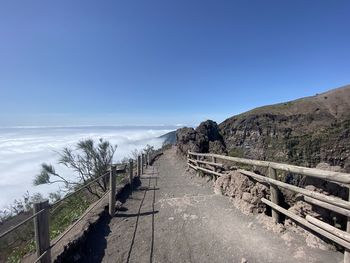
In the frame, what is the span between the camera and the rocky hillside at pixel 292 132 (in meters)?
Result: 36.5

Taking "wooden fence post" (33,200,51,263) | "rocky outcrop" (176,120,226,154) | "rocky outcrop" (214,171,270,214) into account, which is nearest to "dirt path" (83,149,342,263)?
"rocky outcrop" (214,171,270,214)

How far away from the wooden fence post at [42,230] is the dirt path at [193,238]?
1321 millimetres

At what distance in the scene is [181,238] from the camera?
18.5 ft

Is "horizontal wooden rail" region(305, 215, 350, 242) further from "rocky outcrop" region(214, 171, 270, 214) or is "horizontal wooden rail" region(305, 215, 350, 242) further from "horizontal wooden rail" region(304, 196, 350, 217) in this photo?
"rocky outcrop" region(214, 171, 270, 214)

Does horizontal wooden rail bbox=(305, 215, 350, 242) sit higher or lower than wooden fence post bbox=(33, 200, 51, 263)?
lower

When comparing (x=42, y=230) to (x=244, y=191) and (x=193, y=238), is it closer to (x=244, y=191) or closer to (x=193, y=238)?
(x=193, y=238)

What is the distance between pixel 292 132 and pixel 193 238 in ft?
269

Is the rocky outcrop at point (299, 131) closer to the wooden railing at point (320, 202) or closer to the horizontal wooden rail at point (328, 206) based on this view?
the wooden railing at point (320, 202)

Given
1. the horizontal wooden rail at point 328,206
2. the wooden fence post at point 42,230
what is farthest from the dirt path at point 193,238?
the wooden fence post at point 42,230

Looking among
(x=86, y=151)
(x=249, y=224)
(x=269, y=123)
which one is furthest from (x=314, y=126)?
(x=249, y=224)

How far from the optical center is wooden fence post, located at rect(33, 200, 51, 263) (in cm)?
377

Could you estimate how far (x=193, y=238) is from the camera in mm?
5566

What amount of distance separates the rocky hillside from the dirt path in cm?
1169

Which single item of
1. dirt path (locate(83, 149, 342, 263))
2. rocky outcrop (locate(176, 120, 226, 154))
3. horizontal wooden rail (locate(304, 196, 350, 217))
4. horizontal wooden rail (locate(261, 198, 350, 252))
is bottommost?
dirt path (locate(83, 149, 342, 263))
